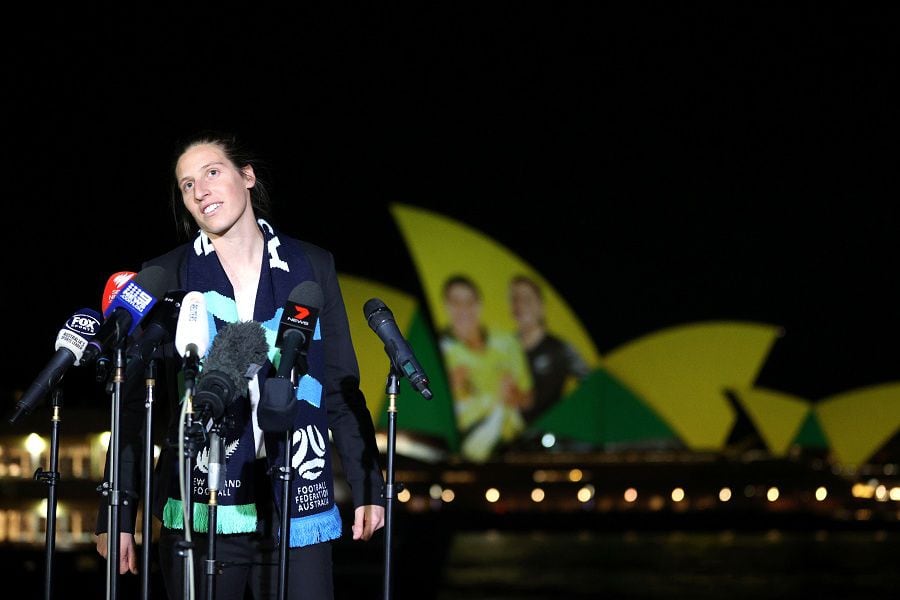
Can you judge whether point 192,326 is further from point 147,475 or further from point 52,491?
point 52,491

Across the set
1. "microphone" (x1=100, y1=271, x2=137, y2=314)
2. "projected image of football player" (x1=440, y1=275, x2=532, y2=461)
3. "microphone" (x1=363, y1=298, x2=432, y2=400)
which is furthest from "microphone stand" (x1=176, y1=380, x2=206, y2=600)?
"projected image of football player" (x1=440, y1=275, x2=532, y2=461)

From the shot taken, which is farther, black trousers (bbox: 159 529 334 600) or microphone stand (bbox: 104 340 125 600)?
black trousers (bbox: 159 529 334 600)

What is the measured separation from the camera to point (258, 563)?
2141 mm

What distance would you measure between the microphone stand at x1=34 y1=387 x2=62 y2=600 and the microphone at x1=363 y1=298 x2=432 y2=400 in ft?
2.15

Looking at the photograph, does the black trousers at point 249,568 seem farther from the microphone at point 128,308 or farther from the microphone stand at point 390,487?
the microphone at point 128,308

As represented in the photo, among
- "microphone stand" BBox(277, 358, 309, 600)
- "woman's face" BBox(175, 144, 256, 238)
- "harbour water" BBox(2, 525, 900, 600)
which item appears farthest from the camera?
"harbour water" BBox(2, 525, 900, 600)

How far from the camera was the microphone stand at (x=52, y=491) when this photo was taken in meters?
2.28

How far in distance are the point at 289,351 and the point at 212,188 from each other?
18.4 inches

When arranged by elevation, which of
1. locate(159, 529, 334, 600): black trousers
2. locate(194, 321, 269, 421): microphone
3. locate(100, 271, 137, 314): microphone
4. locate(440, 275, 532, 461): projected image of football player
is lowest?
locate(159, 529, 334, 600): black trousers

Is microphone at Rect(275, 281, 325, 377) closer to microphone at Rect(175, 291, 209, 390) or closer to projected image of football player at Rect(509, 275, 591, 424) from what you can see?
microphone at Rect(175, 291, 209, 390)

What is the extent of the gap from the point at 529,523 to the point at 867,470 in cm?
889

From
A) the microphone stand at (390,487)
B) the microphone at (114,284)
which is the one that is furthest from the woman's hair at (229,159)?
the microphone stand at (390,487)

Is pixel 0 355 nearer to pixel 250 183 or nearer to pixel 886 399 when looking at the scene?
pixel 250 183

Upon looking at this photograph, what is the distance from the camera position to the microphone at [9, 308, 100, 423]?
2.04 meters
